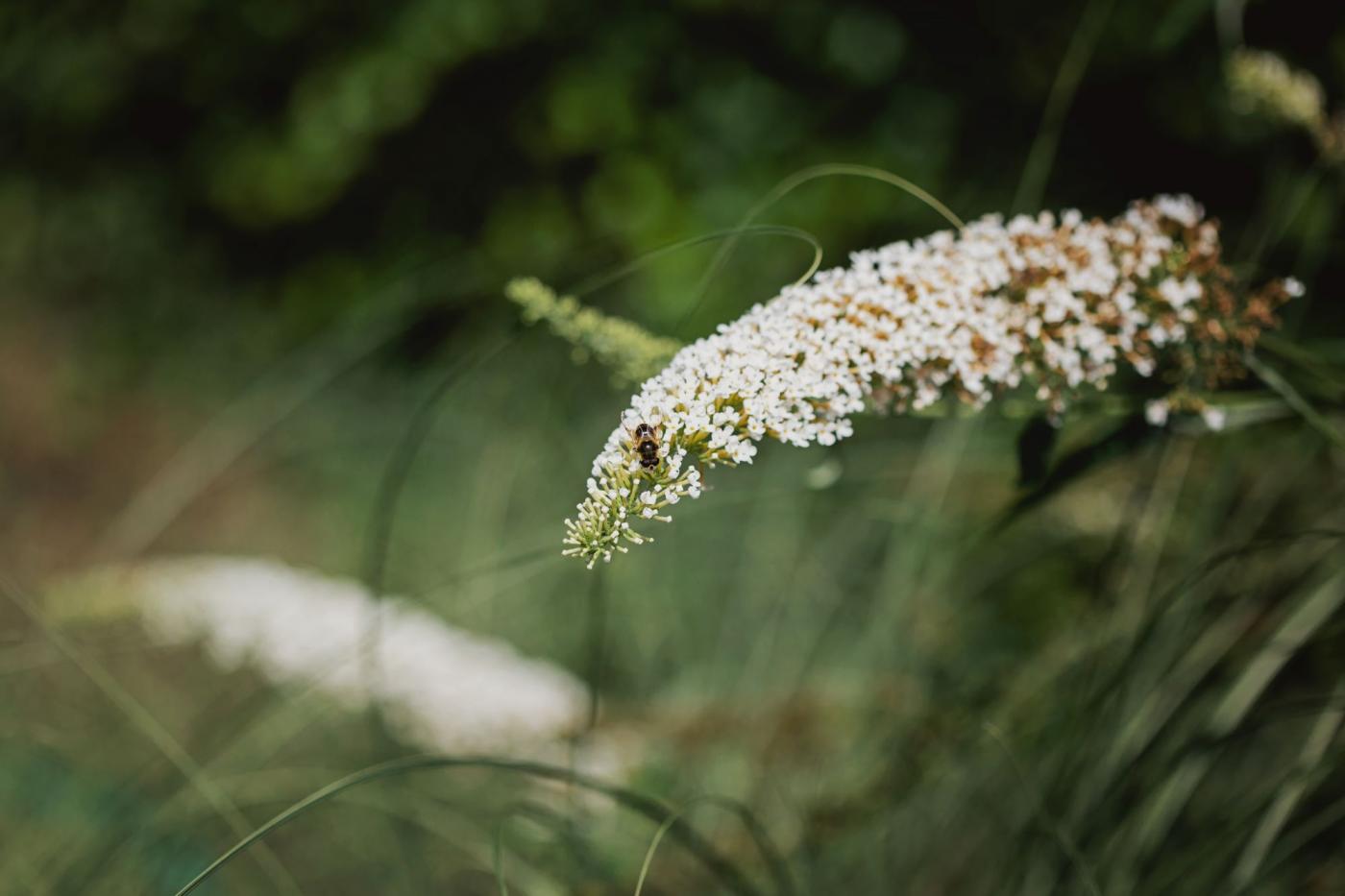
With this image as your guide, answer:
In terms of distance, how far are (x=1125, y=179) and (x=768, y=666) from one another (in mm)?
1176

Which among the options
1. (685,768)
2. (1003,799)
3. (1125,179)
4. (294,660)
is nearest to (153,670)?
(294,660)

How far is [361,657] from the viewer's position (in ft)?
3.89

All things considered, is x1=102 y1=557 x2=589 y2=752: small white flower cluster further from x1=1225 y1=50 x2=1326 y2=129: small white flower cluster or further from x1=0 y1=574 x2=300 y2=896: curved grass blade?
x1=1225 y1=50 x2=1326 y2=129: small white flower cluster

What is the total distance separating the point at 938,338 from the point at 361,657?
84 centimetres

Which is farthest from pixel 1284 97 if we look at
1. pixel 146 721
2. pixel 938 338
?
pixel 146 721

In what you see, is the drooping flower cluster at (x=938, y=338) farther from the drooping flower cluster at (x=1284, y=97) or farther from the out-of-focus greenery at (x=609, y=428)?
the drooping flower cluster at (x=1284, y=97)

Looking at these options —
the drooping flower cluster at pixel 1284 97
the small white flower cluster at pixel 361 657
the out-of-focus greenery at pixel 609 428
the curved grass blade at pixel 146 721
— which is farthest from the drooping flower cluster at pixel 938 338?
the small white flower cluster at pixel 361 657

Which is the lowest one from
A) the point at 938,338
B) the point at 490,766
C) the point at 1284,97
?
the point at 490,766

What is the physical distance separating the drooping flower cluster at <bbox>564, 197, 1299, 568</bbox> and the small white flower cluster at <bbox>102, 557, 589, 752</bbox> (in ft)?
2.33

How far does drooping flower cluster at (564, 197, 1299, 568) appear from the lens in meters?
0.50

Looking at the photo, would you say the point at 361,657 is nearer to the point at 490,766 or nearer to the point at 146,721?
the point at 146,721

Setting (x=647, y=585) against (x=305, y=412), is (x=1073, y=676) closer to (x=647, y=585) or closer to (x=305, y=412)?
(x=647, y=585)

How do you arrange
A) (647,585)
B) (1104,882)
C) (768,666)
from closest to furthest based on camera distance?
1. (1104,882)
2. (768,666)
3. (647,585)

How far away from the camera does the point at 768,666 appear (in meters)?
1.20
